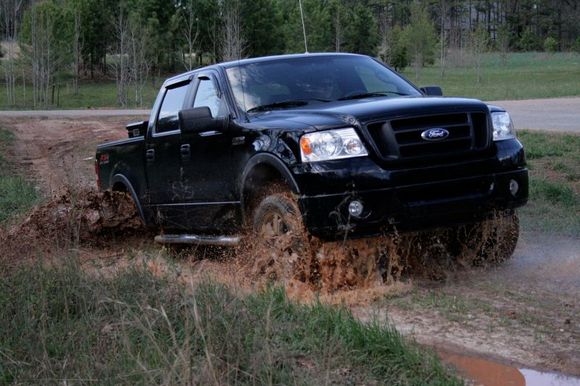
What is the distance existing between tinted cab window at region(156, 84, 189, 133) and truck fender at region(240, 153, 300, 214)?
58.9 inches

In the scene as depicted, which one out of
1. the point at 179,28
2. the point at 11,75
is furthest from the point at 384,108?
the point at 179,28

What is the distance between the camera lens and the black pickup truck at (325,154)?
6023mm

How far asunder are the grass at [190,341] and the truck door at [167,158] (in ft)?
8.60

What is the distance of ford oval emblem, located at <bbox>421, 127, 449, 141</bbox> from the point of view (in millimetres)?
6227

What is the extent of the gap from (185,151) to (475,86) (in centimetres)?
4578

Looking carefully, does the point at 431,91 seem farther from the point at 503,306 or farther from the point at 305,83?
the point at 503,306

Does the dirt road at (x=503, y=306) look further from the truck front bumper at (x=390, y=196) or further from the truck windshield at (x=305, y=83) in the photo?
the truck windshield at (x=305, y=83)

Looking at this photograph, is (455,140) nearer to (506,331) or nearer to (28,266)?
(506,331)

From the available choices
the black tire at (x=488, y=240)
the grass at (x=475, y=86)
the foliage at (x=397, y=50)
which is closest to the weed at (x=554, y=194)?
the black tire at (x=488, y=240)

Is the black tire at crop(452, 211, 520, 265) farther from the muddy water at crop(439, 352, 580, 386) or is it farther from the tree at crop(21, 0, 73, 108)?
the tree at crop(21, 0, 73, 108)

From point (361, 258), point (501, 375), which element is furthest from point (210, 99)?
point (501, 375)


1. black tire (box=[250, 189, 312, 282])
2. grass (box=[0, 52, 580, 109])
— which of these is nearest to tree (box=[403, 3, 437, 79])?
grass (box=[0, 52, 580, 109])

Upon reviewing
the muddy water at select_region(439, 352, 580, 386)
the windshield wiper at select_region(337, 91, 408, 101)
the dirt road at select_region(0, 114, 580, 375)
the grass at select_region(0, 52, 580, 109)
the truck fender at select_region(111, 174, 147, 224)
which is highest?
the grass at select_region(0, 52, 580, 109)

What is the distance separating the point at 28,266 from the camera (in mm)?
5832
